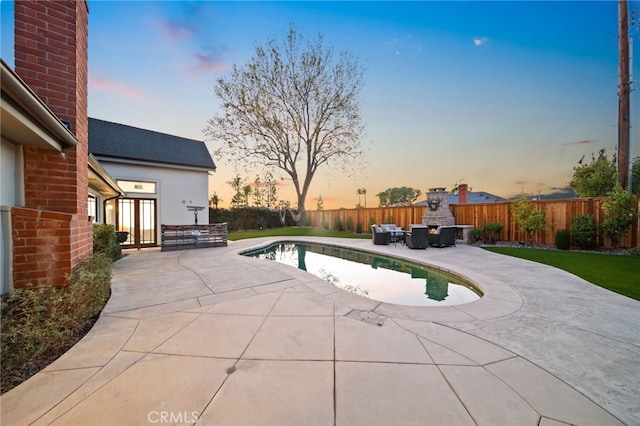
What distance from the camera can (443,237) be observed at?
10867mm

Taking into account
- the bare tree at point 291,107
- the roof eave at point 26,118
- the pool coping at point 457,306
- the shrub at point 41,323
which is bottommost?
the pool coping at point 457,306

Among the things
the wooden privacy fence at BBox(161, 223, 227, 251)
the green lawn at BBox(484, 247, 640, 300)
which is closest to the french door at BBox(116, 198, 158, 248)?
the wooden privacy fence at BBox(161, 223, 227, 251)

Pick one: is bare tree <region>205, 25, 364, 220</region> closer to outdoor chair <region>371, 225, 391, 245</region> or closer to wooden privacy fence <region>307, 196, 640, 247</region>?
wooden privacy fence <region>307, 196, 640, 247</region>

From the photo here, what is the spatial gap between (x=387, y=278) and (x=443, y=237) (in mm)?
5751

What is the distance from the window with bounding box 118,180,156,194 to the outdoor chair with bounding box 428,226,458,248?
13.7 m

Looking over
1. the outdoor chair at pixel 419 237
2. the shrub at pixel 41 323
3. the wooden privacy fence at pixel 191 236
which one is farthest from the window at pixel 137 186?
the outdoor chair at pixel 419 237

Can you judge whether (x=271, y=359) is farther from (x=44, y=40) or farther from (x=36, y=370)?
(x=44, y=40)

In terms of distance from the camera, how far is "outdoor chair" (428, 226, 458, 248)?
10836mm

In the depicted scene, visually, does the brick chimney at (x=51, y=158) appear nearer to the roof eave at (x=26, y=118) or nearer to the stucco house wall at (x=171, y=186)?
the roof eave at (x=26, y=118)

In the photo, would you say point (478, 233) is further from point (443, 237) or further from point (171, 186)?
point (171, 186)

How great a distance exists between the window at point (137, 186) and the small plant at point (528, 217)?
16.9m

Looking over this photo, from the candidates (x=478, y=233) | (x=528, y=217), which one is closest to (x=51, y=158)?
(x=528, y=217)

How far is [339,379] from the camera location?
6.51 ft

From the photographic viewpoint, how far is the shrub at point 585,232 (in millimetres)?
9023
